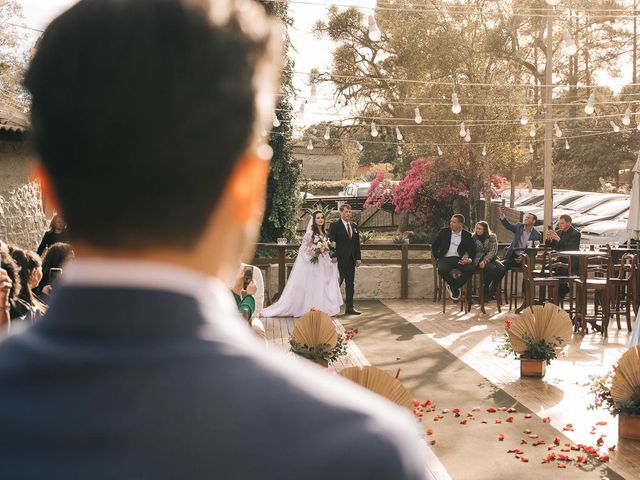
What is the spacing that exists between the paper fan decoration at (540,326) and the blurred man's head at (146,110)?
8.69m

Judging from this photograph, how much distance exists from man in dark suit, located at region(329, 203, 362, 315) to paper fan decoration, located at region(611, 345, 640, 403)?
26.8ft

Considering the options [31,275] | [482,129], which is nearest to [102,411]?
[31,275]

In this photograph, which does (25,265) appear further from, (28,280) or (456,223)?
(456,223)

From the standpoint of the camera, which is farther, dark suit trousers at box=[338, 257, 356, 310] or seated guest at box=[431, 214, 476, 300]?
seated guest at box=[431, 214, 476, 300]

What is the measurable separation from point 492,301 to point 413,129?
10.2m

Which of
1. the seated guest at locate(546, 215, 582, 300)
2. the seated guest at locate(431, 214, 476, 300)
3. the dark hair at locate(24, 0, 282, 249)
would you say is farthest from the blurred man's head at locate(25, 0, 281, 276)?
Result: the seated guest at locate(431, 214, 476, 300)

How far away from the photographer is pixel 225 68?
750 mm

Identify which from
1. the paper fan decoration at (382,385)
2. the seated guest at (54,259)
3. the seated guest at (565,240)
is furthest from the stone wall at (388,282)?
the paper fan decoration at (382,385)

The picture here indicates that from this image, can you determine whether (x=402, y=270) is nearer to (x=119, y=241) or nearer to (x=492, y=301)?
(x=492, y=301)

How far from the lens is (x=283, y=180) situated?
2203 centimetres

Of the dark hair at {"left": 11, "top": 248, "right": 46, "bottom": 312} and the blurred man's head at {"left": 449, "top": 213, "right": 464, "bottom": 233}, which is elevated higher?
the dark hair at {"left": 11, "top": 248, "right": 46, "bottom": 312}

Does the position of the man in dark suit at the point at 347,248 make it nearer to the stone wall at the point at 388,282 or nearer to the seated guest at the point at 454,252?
the seated guest at the point at 454,252

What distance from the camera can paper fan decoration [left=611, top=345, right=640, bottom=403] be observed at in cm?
681

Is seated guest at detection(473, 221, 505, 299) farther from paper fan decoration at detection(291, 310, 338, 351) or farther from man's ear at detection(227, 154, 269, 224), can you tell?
man's ear at detection(227, 154, 269, 224)
